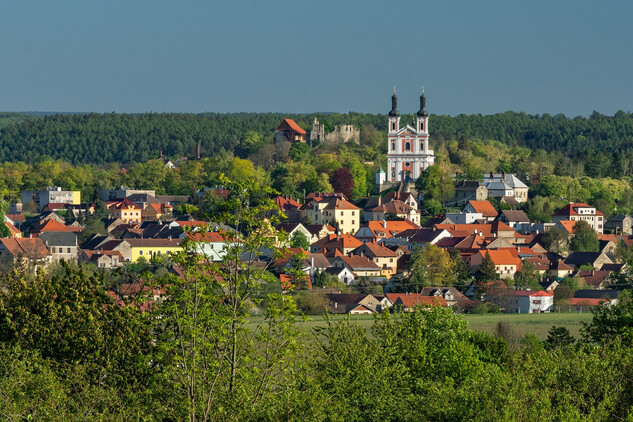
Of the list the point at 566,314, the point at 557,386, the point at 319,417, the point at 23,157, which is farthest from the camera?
the point at 23,157

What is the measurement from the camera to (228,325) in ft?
69.5

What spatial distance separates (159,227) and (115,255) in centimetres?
1237

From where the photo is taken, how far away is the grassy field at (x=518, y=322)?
182 feet

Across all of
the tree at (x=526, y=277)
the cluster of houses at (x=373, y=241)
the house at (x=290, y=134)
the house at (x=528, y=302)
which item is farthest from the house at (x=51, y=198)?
the house at (x=528, y=302)

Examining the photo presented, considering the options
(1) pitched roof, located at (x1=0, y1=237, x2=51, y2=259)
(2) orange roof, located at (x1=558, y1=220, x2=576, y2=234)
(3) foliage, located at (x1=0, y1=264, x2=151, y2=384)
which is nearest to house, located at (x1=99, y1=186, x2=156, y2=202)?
(1) pitched roof, located at (x1=0, y1=237, x2=51, y2=259)

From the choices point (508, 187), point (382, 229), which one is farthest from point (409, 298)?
point (508, 187)

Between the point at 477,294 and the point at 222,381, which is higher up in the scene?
the point at 222,381

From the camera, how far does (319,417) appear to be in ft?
75.4

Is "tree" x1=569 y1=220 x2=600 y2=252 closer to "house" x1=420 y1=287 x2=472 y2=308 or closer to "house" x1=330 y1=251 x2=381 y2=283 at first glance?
"house" x1=330 y1=251 x2=381 y2=283

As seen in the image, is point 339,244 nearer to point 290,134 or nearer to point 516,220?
point 516,220

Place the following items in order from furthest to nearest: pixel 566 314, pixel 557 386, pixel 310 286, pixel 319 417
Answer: pixel 310 286, pixel 566 314, pixel 557 386, pixel 319 417

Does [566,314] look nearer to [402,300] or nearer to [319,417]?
[402,300]

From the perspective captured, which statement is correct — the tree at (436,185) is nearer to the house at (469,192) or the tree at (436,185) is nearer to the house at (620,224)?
the house at (469,192)

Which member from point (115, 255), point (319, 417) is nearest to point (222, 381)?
point (319, 417)
